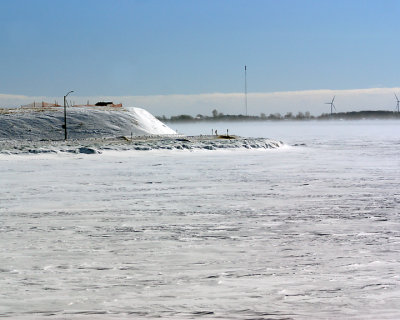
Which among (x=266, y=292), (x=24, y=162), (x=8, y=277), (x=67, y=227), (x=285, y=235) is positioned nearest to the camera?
(x=266, y=292)

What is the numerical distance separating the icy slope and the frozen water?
103 feet

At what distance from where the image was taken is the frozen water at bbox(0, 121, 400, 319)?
22.3 feet

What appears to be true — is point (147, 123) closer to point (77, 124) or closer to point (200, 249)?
point (77, 124)

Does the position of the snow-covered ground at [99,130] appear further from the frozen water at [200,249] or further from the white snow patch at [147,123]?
the frozen water at [200,249]

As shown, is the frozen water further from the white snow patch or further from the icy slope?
the white snow patch

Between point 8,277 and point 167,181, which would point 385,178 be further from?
point 8,277

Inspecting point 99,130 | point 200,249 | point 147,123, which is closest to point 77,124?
point 99,130

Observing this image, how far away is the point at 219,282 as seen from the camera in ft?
25.1

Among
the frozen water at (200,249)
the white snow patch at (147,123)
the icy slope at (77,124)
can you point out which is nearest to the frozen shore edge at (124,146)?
the icy slope at (77,124)

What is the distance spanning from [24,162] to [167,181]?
11.2 m

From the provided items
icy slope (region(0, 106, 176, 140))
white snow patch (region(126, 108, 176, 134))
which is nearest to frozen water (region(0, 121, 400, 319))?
icy slope (region(0, 106, 176, 140))

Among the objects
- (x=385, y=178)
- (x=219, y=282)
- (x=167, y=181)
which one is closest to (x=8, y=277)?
(x=219, y=282)

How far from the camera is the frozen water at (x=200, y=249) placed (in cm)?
681

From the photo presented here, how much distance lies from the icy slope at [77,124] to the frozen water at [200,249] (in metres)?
31.4
